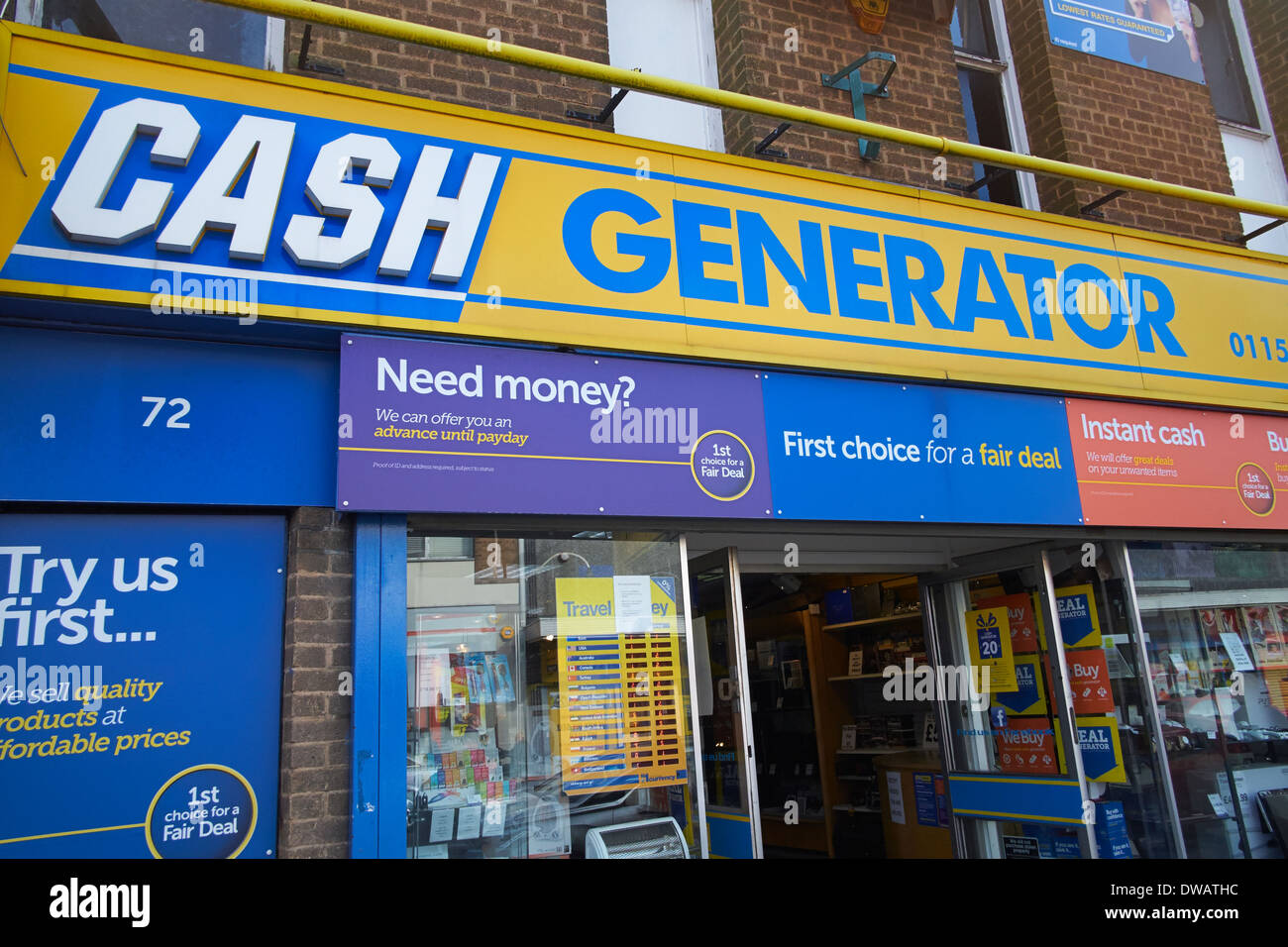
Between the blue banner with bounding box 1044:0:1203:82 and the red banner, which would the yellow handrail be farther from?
the blue banner with bounding box 1044:0:1203:82

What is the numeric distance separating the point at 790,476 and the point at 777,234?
1389 millimetres

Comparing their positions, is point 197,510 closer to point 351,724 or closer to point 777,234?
point 351,724

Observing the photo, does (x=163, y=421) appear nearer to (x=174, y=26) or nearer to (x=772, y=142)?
(x=174, y=26)

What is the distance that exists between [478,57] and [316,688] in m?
3.43

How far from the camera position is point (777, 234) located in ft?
17.3

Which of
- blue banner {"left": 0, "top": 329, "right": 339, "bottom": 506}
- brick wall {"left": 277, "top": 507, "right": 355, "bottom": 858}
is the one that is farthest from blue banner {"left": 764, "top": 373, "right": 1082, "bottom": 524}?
blue banner {"left": 0, "top": 329, "right": 339, "bottom": 506}

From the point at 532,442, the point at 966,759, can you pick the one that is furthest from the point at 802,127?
the point at 966,759

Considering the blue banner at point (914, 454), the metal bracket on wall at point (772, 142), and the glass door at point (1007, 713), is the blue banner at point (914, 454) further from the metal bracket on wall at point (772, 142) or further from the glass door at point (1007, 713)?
the metal bracket on wall at point (772, 142)

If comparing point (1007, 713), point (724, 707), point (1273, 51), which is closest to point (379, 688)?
point (724, 707)

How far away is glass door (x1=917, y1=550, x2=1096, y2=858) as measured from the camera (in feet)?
18.5

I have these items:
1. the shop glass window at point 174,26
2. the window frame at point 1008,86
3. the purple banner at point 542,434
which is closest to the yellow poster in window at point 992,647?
the purple banner at point 542,434

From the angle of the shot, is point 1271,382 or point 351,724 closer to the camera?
point 351,724

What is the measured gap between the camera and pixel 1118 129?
301 inches

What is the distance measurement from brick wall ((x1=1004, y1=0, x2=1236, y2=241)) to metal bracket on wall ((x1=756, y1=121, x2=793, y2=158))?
2.74 metres
